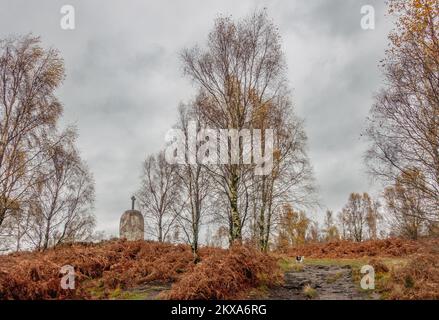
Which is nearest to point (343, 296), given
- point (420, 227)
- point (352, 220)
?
point (420, 227)

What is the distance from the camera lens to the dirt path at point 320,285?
8547mm

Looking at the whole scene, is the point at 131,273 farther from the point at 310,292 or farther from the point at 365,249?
the point at 365,249

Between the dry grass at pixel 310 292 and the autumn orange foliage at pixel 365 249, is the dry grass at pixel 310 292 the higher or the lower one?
the lower one

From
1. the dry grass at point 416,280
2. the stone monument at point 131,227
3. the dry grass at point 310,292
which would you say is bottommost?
the dry grass at point 310,292

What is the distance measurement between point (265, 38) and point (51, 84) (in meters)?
9.96

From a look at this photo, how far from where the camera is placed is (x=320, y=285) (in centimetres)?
954

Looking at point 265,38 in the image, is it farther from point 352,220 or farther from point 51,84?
point 352,220

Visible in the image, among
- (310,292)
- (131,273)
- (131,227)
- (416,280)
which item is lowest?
(310,292)

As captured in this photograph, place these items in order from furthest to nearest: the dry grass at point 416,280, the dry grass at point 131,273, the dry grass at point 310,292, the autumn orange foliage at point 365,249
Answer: the autumn orange foliage at point 365,249
the dry grass at point 310,292
the dry grass at point 131,273
the dry grass at point 416,280

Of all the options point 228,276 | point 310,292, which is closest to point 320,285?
point 310,292

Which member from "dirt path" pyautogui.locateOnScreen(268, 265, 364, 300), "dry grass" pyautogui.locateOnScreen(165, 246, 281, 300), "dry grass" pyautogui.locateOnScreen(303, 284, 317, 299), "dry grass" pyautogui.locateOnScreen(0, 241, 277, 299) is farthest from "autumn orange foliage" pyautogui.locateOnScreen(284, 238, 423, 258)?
"dry grass" pyautogui.locateOnScreen(0, 241, 277, 299)

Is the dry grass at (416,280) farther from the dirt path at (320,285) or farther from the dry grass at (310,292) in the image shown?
the dry grass at (310,292)

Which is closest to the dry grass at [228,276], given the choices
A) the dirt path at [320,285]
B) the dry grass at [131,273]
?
the dry grass at [131,273]
